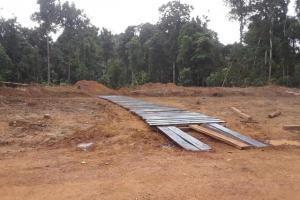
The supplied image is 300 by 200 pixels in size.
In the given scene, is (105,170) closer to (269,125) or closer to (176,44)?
(269,125)

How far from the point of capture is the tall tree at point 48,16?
30.9 metres

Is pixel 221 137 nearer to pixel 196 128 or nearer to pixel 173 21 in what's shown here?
pixel 196 128

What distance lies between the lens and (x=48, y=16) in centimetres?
3148

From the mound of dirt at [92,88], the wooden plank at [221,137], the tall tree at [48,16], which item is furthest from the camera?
the tall tree at [48,16]

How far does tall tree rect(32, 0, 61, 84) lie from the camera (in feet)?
101

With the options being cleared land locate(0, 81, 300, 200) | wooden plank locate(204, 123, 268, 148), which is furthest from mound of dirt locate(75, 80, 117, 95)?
wooden plank locate(204, 123, 268, 148)

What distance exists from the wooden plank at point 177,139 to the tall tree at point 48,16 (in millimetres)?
25008

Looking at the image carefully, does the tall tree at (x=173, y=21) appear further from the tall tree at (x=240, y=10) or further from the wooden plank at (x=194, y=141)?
the wooden plank at (x=194, y=141)

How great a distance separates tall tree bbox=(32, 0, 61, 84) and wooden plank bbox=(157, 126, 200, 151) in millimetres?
25008

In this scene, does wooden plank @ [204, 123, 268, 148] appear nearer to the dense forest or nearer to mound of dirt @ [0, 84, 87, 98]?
mound of dirt @ [0, 84, 87, 98]

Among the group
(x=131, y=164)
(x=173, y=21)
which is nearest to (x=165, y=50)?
(x=173, y=21)

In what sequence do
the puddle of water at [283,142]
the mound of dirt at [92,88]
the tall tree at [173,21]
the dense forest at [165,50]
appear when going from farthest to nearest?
the tall tree at [173,21] < the dense forest at [165,50] < the mound of dirt at [92,88] < the puddle of water at [283,142]

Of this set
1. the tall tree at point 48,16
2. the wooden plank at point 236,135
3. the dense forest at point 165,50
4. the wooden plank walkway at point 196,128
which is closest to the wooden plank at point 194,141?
the wooden plank walkway at point 196,128

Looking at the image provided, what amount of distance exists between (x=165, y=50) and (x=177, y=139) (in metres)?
30.2
